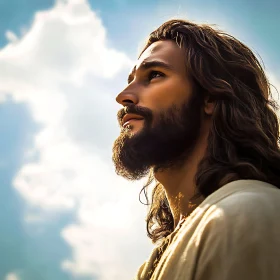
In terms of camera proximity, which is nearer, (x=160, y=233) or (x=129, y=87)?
(x=129, y=87)

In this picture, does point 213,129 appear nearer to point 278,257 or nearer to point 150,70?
point 150,70

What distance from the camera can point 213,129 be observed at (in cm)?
460

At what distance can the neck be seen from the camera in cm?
438

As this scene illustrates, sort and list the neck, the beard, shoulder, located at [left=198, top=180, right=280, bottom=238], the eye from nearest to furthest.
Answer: shoulder, located at [left=198, top=180, right=280, bottom=238], the neck, the beard, the eye

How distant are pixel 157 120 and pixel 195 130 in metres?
0.38

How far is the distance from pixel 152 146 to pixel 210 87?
0.82 meters

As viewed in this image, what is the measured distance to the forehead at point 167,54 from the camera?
4.94m

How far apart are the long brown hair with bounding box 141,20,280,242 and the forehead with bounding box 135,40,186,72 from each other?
6 cm

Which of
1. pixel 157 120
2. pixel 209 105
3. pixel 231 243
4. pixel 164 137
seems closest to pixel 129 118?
pixel 157 120

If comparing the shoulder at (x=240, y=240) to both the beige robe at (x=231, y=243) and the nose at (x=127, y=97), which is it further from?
the nose at (x=127, y=97)

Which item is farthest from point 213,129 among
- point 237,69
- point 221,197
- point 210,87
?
point 221,197

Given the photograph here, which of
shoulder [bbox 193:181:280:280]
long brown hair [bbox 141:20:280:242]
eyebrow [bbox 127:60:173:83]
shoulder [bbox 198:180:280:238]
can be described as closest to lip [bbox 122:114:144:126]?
eyebrow [bbox 127:60:173:83]

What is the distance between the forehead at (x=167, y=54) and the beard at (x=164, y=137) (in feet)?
1.43

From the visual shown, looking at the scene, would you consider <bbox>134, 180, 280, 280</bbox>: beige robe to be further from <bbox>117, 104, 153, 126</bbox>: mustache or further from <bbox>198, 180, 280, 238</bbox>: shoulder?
<bbox>117, 104, 153, 126</bbox>: mustache
